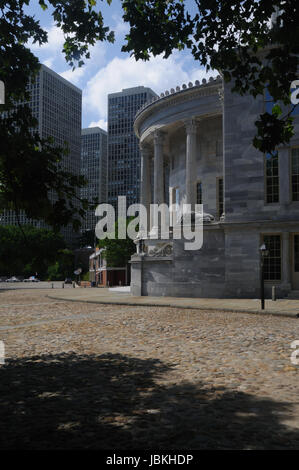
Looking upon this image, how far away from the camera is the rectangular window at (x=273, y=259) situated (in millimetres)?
26516

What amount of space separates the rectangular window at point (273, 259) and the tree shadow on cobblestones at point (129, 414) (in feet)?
63.9

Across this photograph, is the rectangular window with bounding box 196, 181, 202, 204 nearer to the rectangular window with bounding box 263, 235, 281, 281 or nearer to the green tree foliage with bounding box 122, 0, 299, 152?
the rectangular window with bounding box 263, 235, 281, 281

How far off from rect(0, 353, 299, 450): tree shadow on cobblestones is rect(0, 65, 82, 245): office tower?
152m

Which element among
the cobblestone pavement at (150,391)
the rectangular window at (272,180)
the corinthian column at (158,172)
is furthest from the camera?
the corinthian column at (158,172)

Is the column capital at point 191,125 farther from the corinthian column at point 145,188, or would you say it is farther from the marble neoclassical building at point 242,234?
the corinthian column at point 145,188

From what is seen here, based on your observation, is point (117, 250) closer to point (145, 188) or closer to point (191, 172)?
point (145, 188)

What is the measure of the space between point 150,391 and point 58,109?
588 ft

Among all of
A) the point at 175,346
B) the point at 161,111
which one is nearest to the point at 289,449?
the point at 175,346

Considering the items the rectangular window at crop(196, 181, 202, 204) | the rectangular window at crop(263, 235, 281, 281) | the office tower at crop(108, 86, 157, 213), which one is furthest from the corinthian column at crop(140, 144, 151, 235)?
the office tower at crop(108, 86, 157, 213)

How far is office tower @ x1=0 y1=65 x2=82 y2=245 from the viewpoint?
161125 millimetres

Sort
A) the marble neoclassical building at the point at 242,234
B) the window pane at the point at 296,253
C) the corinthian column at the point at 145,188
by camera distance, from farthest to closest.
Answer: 1. the corinthian column at the point at 145,188
2. the marble neoclassical building at the point at 242,234
3. the window pane at the point at 296,253

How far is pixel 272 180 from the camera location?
88.8ft

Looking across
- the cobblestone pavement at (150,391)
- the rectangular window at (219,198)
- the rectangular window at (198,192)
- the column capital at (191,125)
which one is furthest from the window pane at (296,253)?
the cobblestone pavement at (150,391)
